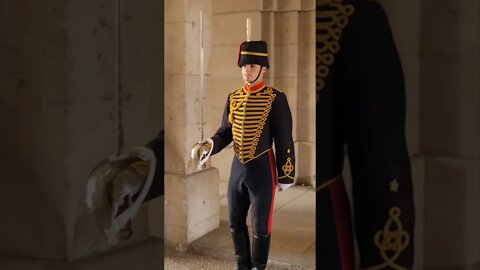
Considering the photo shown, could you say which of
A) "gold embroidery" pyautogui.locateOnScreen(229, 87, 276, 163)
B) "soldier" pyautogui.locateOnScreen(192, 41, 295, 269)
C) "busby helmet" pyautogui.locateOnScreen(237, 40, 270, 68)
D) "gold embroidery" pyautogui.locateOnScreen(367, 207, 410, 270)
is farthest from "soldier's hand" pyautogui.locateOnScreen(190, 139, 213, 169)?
"gold embroidery" pyautogui.locateOnScreen(367, 207, 410, 270)

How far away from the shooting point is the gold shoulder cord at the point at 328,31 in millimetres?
1827

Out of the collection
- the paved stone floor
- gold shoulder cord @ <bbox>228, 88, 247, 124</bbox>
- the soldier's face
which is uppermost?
the soldier's face

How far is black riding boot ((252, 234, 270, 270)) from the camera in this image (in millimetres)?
4086

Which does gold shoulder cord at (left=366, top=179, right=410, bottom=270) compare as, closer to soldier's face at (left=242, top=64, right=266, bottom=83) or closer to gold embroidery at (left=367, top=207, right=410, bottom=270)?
gold embroidery at (left=367, top=207, right=410, bottom=270)

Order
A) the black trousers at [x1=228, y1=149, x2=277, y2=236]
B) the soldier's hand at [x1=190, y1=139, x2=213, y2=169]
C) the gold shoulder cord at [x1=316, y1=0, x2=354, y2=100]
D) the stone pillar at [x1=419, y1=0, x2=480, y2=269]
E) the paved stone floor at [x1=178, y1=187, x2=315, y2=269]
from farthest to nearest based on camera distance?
1. the paved stone floor at [x1=178, y1=187, x2=315, y2=269]
2. the black trousers at [x1=228, y1=149, x2=277, y2=236]
3. the soldier's hand at [x1=190, y1=139, x2=213, y2=169]
4. the gold shoulder cord at [x1=316, y1=0, x2=354, y2=100]
5. the stone pillar at [x1=419, y1=0, x2=480, y2=269]

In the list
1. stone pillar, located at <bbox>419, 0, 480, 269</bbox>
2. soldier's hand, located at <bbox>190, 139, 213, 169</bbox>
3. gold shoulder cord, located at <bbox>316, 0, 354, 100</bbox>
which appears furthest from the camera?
soldier's hand, located at <bbox>190, 139, 213, 169</bbox>

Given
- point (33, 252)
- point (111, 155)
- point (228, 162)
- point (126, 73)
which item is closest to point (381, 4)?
point (126, 73)

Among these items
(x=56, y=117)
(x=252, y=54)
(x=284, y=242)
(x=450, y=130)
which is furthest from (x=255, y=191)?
(x=450, y=130)

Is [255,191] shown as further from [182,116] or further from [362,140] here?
[362,140]

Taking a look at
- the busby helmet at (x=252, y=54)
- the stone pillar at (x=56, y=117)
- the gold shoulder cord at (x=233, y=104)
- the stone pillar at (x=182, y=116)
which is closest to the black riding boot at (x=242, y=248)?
the gold shoulder cord at (x=233, y=104)

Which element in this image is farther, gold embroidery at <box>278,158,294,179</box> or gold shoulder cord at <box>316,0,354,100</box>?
gold embroidery at <box>278,158,294,179</box>

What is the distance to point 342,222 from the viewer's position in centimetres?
184

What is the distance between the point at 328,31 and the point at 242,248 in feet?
8.48

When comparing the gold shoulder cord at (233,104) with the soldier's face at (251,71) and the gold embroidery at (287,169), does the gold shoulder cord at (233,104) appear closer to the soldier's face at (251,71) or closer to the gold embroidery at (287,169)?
the soldier's face at (251,71)
